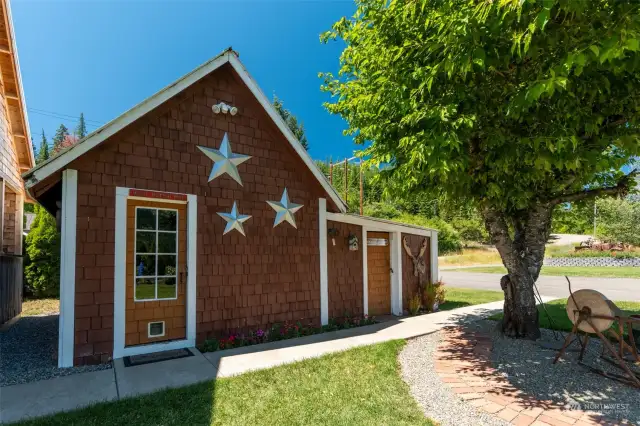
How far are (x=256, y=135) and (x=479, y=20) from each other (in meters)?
4.39

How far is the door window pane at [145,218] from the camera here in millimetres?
5715

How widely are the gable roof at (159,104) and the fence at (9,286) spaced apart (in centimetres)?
439

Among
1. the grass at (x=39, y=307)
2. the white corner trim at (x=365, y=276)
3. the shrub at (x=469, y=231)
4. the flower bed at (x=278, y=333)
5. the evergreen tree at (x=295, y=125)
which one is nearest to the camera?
the flower bed at (x=278, y=333)

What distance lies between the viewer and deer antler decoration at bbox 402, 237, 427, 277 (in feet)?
31.6

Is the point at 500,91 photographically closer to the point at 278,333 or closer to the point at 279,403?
the point at 279,403

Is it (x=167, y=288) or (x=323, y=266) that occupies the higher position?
(x=323, y=266)

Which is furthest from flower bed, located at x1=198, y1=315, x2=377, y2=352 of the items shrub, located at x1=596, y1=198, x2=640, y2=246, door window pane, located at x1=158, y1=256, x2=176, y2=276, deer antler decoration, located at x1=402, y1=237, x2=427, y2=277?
shrub, located at x1=596, y1=198, x2=640, y2=246

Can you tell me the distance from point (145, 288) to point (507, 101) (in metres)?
6.12

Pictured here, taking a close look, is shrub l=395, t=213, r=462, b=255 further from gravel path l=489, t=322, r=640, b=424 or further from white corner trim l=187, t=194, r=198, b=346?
white corner trim l=187, t=194, r=198, b=346

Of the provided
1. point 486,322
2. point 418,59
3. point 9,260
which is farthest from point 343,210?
point 9,260

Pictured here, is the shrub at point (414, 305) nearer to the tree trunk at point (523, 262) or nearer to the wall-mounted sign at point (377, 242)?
the wall-mounted sign at point (377, 242)

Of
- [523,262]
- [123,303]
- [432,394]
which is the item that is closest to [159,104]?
[123,303]

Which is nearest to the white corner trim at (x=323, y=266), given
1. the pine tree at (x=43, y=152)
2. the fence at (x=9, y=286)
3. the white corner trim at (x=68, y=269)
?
the white corner trim at (x=68, y=269)

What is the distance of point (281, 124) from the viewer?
7.01 m
